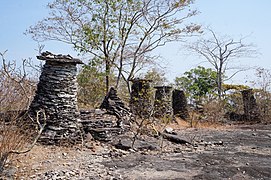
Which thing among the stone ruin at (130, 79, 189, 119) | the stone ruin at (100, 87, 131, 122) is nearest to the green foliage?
the stone ruin at (130, 79, 189, 119)

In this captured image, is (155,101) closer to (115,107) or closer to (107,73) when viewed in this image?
(107,73)

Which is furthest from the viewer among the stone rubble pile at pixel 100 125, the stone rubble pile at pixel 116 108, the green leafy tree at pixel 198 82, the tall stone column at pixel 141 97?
the green leafy tree at pixel 198 82

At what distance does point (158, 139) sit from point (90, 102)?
4.64 meters

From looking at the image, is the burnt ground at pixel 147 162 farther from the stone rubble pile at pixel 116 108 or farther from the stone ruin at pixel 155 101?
the stone ruin at pixel 155 101

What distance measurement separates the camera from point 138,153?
5660mm

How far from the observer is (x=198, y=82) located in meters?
21.9

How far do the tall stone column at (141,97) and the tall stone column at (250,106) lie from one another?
5.13 metres

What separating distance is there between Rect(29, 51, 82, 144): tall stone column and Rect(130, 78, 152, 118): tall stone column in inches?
156

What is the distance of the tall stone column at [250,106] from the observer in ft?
40.8

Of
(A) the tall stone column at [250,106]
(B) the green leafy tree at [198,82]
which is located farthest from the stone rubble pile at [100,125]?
(B) the green leafy tree at [198,82]

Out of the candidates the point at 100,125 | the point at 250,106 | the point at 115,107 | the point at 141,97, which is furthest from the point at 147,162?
the point at 250,106

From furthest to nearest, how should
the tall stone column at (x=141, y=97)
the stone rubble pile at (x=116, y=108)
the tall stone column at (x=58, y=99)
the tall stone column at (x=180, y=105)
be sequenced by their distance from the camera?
1. the tall stone column at (x=180, y=105)
2. the tall stone column at (x=141, y=97)
3. the stone rubble pile at (x=116, y=108)
4. the tall stone column at (x=58, y=99)

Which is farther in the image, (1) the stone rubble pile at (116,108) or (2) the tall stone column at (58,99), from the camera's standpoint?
(1) the stone rubble pile at (116,108)

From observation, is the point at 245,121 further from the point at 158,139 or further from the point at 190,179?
the point at 190,179
